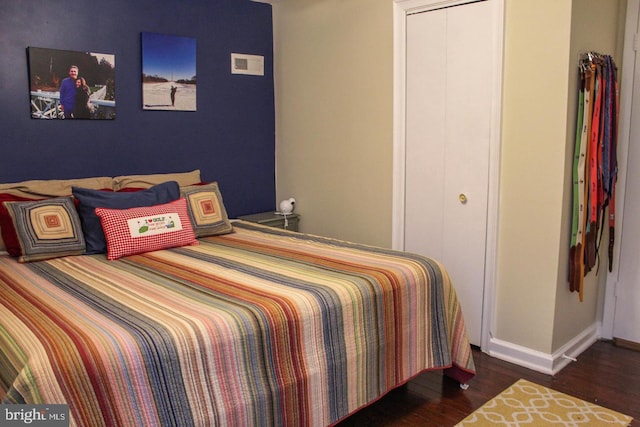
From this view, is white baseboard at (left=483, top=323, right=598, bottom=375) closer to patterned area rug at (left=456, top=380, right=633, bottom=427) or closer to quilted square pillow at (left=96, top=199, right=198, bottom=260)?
patterned area rug at (left=456, top=380, right=633, bottom=427)

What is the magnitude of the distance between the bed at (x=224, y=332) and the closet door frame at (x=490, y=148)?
56 cm

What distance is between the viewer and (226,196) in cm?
413

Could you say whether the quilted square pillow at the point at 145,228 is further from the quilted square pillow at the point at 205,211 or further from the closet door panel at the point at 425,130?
the closet door panel at the point at 425,130

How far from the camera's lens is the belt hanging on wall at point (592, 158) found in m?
2.88

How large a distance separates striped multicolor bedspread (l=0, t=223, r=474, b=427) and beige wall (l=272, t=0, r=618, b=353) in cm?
61

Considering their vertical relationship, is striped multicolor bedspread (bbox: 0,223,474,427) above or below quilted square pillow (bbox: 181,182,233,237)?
below

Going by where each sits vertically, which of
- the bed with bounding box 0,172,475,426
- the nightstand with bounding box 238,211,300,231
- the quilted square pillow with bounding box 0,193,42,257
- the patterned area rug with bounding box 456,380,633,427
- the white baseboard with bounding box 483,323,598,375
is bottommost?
the patterned area rug with bounding box 456,380,633,427

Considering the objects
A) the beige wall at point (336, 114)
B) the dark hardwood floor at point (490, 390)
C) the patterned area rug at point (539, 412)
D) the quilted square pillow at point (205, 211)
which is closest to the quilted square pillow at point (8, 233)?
the quilted square pillow at point (205, 211)

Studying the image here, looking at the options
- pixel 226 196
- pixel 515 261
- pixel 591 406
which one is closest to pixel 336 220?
pixel 226 196

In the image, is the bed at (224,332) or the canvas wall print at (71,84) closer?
the bed at (224,332)

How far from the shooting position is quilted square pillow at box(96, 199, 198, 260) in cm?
284

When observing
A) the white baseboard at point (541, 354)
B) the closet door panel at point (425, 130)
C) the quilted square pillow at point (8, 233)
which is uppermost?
the closet door panel at point (425, 130)

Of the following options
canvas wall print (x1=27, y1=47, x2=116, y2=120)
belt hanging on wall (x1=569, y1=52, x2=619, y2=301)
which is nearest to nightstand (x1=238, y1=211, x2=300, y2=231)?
canvas wall print (x1=27, y1=47, x2=116, y2=120)

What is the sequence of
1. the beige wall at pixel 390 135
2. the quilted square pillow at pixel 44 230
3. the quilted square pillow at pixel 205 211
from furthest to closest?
the quilted square pillow at pixel 205 211 < the beige wall at pixel 390 135 < the quilted square pillow at pixel 44 230
